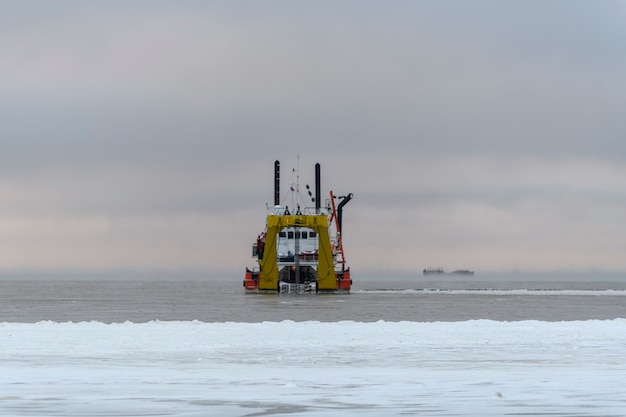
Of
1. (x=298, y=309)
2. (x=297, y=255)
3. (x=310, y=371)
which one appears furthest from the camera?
(x=297, y=255)

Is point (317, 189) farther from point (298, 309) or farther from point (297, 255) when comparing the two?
point (298, 309)

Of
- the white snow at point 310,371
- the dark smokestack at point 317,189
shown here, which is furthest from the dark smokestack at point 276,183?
the white snow at point 310,371

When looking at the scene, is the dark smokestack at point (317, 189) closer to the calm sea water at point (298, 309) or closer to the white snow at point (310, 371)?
the calm sea water at point (298, 309)

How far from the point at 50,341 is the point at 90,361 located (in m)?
4.69

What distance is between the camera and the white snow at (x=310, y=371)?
483 inches

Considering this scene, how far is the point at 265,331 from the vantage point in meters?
25.7

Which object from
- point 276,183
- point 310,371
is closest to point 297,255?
point 276,183

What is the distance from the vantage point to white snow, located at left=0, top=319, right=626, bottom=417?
40.2ft

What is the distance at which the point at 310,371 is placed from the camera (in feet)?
53.5

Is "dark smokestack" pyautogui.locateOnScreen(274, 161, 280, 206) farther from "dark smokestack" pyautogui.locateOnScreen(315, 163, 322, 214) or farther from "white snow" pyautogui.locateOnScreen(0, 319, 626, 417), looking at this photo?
"white snow" pyautogui.locateOnScreen(0, 319, 626, 417)

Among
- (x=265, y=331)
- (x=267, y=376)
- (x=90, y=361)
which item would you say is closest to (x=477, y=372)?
(x=267, y=376)

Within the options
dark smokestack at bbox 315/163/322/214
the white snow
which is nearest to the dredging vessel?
dark smokestack at bbox 315/163/322/214

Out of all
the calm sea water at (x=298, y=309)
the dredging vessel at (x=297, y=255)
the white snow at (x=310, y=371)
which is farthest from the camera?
the dredging vessel at (x=297, y=255)

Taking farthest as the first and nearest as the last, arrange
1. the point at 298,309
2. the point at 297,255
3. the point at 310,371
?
1. the point at 297,255
2. the point at 298,309
3. the point at 310,371
